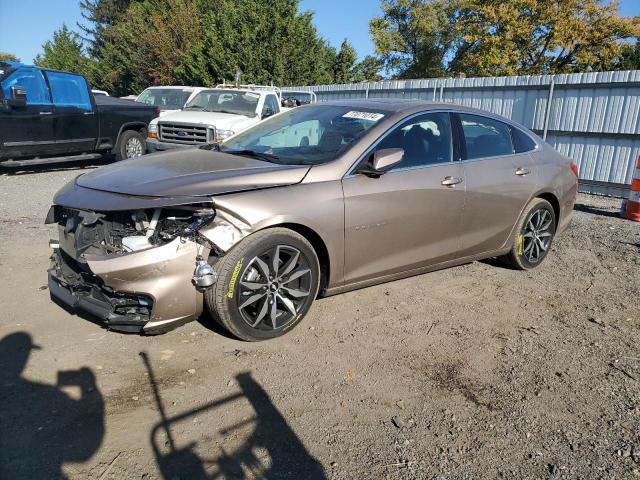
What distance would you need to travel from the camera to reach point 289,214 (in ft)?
11.8

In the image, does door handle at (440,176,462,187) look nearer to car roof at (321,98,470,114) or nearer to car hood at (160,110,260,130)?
car roof at (321,98,470,114)

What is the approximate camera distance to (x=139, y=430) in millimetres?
2730

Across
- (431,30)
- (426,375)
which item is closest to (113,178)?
(426,375)

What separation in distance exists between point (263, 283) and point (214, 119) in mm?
7835

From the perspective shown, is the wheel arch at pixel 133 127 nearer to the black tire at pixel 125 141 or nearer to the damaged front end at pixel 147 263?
the black tire at pixel 125 141

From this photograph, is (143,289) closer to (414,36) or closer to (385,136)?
(385,136)

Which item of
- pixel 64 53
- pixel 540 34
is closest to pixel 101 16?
pixel 64 53

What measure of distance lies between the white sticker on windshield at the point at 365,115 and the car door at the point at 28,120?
25.4 feet

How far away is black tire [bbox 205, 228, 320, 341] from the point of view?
342 cm

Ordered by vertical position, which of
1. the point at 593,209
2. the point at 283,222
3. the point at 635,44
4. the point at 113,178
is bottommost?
the point at 593,209

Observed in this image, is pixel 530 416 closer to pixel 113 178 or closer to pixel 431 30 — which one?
pixel 113 178

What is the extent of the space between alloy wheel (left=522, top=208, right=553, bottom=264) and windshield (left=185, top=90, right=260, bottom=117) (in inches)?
292

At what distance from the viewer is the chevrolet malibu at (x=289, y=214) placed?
3324 mm

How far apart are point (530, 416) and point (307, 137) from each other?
2.73 meters
